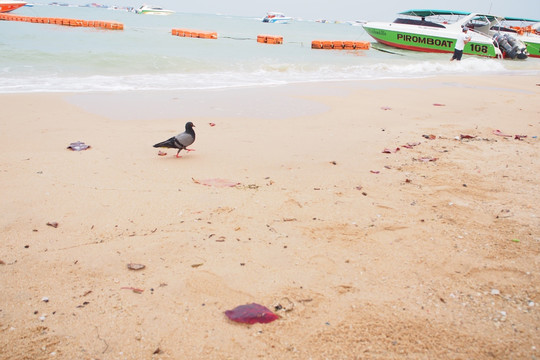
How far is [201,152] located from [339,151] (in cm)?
186

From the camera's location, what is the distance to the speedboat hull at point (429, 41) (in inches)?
897

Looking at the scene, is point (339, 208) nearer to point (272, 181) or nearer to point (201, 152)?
point (272, 181)

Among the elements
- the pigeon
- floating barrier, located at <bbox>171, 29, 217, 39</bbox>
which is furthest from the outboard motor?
the pigeon

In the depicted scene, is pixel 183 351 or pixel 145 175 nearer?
pixel 183 351

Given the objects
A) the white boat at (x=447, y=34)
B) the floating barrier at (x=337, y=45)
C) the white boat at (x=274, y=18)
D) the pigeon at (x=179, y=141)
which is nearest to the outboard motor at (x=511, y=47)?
the white boat at (x=447, y=34)

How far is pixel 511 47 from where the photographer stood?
22453mm

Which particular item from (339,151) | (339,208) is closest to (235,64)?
(339,151)

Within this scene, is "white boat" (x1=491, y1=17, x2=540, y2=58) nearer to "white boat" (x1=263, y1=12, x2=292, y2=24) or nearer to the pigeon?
the pigeon

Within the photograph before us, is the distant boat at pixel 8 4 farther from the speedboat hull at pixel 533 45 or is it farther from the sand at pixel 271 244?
the speedboat hull at pixel 533 45

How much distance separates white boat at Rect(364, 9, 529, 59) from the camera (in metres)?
22.7

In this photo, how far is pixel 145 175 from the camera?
4344 millimetres

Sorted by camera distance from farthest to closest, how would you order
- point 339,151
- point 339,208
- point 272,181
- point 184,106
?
point 184,106, point 339,151, point 272,181, point 339,208

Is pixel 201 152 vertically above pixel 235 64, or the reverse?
pixel 235 64

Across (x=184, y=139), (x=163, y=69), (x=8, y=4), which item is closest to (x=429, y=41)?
(x=163, y=69)
